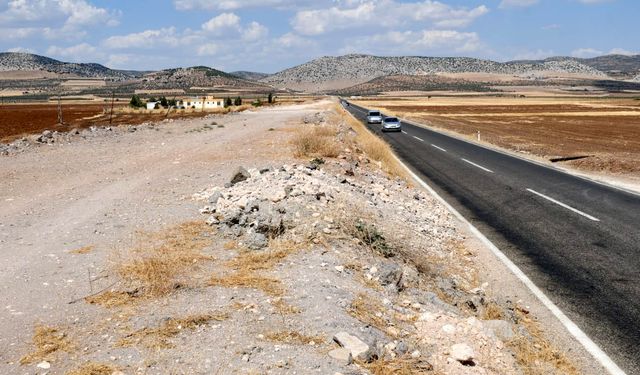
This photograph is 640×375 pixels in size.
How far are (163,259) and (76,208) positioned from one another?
183 inches

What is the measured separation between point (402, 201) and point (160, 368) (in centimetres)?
878

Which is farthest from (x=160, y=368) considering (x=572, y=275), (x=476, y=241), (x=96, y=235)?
(x=476, y=241)

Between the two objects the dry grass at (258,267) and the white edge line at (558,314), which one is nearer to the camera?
the white edge line at (558,314)

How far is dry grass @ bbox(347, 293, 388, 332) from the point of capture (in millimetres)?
5418

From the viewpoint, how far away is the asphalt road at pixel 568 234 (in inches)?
252

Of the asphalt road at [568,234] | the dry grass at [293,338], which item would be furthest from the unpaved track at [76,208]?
the asphalt road at [568,234]

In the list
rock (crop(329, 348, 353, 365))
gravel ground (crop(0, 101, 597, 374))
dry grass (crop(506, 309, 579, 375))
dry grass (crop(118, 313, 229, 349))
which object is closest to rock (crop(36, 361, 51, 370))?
gravel ground (crop(0, 101, 597, 374))

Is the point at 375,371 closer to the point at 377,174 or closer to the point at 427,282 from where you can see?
the point at 427,282

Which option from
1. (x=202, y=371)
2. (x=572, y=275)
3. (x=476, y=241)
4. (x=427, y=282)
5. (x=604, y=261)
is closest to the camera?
(x=202, y=371)

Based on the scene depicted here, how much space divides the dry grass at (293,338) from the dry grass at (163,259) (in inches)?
70.0

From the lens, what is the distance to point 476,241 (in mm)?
9805

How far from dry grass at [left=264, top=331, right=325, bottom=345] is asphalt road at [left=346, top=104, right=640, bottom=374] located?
123 inches

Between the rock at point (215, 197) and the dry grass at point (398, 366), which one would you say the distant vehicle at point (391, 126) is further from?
the dry grass at point (398, 366)

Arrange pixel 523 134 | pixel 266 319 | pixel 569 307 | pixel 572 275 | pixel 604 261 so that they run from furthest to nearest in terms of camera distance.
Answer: pixel 523 134 < pixel 604 261 < pixel 572 275 < pixel 569 307 < pixel 266 319
